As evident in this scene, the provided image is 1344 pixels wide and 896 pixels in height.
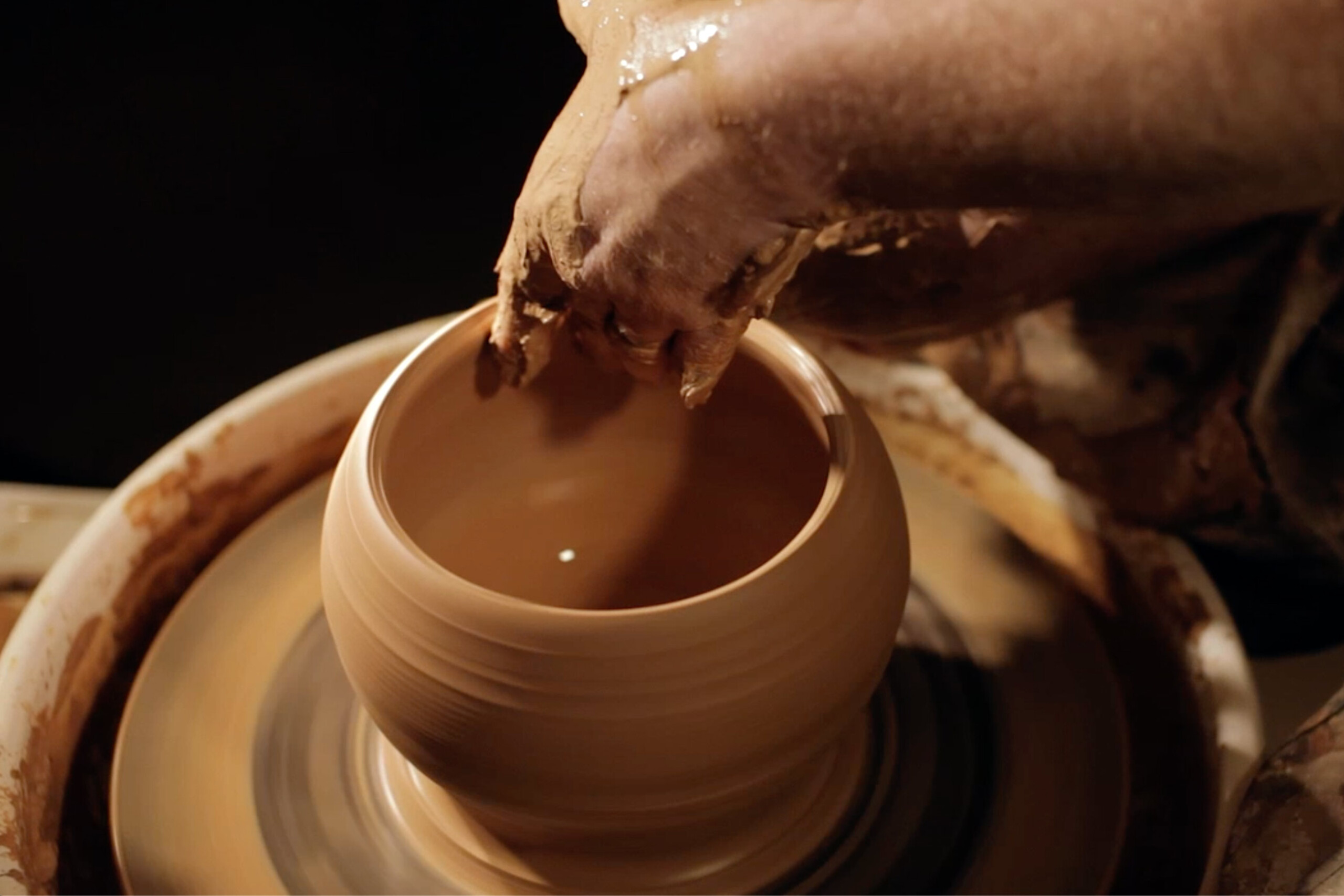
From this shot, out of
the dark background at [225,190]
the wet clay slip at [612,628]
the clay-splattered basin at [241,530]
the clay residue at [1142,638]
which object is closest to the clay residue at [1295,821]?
the clay-splattered basin at [241,530]

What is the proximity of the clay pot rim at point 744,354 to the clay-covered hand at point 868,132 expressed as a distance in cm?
11

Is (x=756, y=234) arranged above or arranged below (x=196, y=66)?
above

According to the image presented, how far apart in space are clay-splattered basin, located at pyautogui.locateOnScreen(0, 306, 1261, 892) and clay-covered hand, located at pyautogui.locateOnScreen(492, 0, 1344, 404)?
503 mm

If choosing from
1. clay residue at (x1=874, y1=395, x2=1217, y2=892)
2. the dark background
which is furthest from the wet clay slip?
the dark background

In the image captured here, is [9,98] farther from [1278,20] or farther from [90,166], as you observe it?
[1278,20]

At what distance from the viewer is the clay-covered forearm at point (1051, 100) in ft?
2.15

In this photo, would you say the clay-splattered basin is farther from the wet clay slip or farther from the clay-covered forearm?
the clay-covered forearm

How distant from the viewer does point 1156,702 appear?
3.79ft

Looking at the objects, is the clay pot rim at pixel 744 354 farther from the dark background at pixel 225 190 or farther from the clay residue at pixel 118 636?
the dark background at pixel 225 190

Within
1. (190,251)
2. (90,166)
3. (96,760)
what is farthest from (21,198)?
(96,760)

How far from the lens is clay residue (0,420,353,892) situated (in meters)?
1.01

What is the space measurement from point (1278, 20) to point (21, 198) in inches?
66.9

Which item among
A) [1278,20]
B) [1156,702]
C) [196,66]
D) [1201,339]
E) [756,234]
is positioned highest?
[1278,20]

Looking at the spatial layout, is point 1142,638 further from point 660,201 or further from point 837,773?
point 660,201
